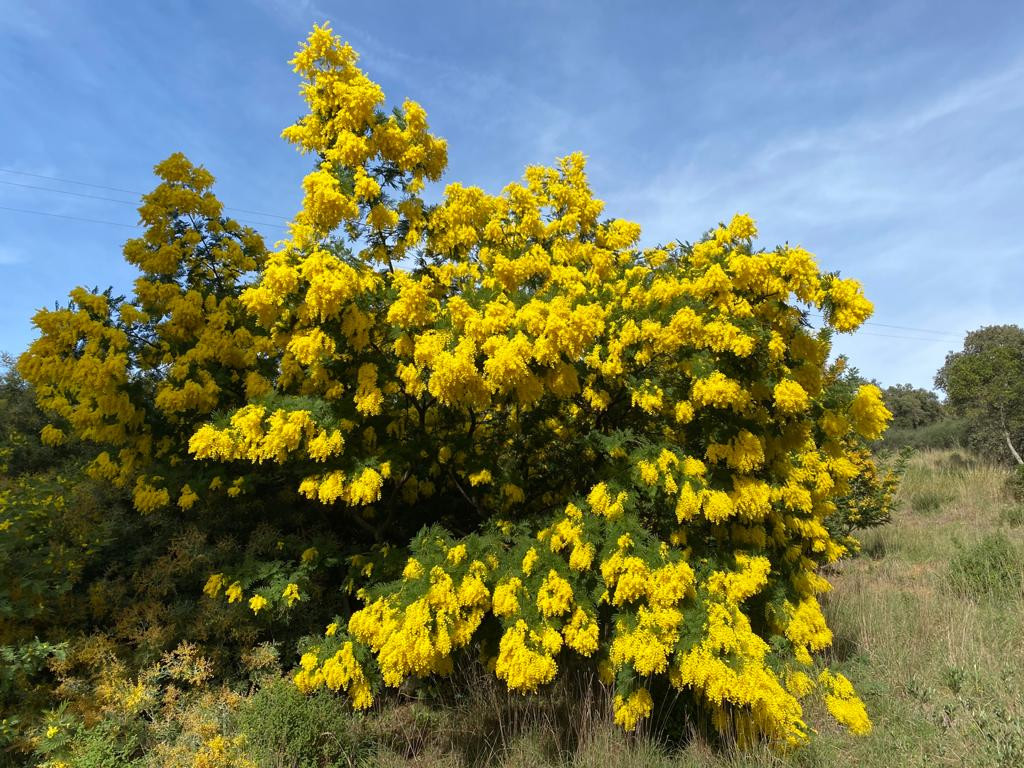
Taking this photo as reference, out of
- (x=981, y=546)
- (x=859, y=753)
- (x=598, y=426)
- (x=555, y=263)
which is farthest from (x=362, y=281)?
(x=981, y=546)

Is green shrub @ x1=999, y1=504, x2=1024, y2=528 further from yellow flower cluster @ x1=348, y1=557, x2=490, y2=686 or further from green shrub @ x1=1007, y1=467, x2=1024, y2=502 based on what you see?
yellow flower cluster @ x1=348, y1=557, x2=490, y2=686

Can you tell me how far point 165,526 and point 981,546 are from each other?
11.9m

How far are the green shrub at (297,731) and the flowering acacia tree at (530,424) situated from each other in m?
0.22

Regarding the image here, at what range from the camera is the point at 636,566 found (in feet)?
14.7

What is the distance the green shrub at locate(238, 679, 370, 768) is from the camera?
16.4ft

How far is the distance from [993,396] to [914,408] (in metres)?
17.5

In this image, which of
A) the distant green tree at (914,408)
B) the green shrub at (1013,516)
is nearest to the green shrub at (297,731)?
the green shrub at (1013,516)

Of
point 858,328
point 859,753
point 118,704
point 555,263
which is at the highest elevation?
point 555,263

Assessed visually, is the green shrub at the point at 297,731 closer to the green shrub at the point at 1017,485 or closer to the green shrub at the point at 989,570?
the green shrub at the point at 989,570

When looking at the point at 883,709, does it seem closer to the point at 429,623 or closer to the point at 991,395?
the point at 429,623

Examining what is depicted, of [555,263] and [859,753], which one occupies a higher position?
[555,263]

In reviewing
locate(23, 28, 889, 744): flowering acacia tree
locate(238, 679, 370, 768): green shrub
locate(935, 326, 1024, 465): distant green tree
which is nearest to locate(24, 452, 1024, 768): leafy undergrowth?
locate(238, 679, 370, 768): green shrub

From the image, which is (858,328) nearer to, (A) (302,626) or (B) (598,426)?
(B) (598,426)

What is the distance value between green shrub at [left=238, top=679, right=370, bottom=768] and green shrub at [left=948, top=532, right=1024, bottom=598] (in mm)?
8295
